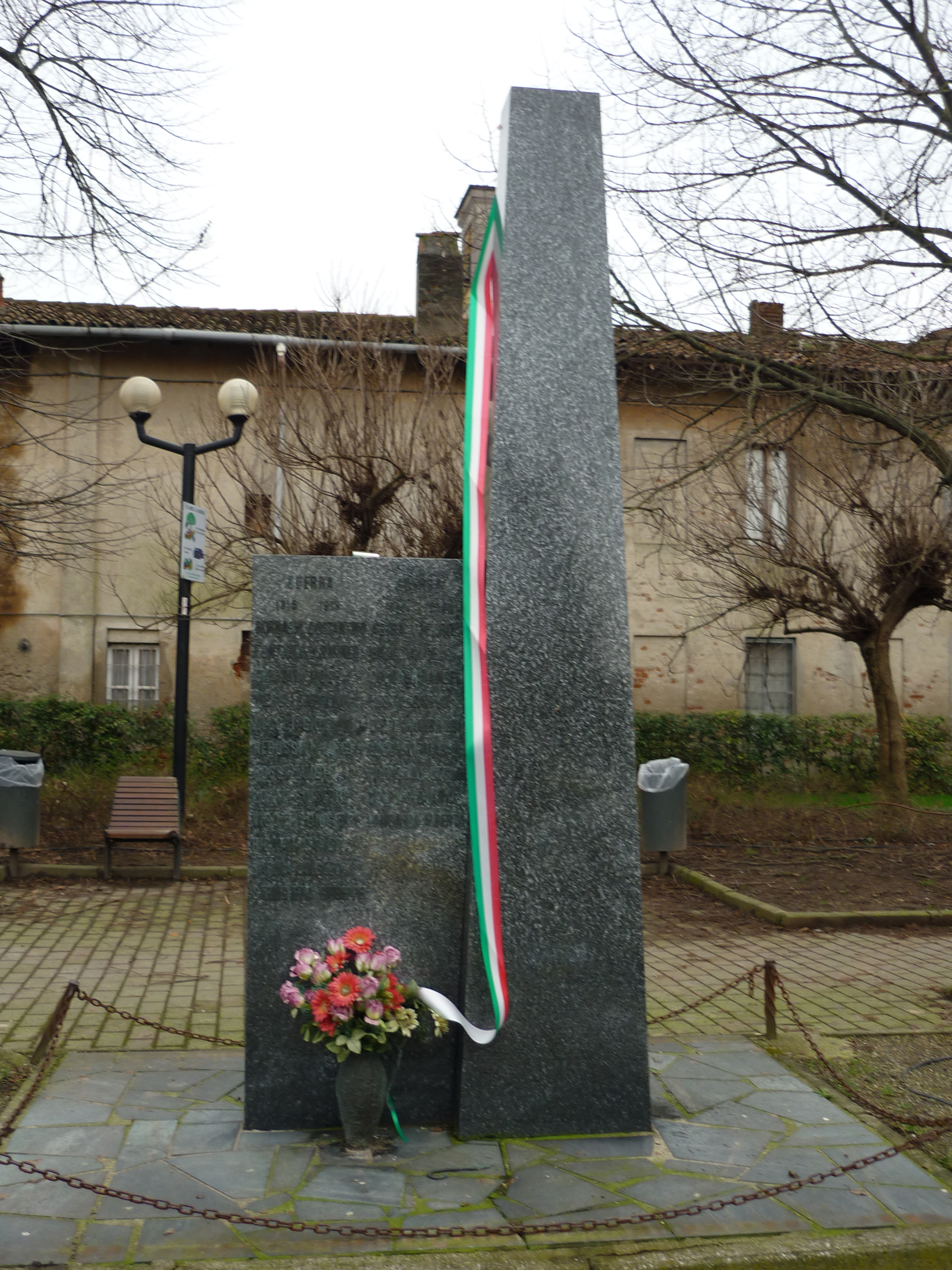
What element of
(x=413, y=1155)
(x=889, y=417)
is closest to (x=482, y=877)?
(x=413, y=1155)

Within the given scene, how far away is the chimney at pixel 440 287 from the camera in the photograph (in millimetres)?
18156

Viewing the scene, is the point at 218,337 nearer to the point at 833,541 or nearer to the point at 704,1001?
the point at 833,541

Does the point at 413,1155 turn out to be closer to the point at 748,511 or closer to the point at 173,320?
the point at 748,511

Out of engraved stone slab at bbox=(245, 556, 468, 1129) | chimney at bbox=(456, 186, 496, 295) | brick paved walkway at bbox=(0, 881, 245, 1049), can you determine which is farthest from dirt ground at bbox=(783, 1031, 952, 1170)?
chimney at bbox=(456, 186, 496, 295)

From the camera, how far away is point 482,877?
4.09 metres

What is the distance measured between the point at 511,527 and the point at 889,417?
18.9 ft

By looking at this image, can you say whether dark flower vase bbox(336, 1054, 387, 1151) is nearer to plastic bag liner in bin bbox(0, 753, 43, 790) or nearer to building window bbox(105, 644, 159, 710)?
plastic bag liner in bin bbox(0, 753, 43, 790)

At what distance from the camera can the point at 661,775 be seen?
1127cm

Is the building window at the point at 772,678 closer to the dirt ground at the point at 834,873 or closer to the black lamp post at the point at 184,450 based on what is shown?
the dirt ground at the point at 834,873

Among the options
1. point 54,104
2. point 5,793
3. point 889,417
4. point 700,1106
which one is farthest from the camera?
point 5,793

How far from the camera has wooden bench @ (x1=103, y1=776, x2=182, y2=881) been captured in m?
10.5

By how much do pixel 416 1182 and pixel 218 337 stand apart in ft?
49.8

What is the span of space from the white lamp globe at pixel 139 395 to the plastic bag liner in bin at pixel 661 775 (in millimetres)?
6225

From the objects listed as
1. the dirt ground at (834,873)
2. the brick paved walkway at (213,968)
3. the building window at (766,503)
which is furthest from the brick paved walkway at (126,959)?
the building window at (766,503)
